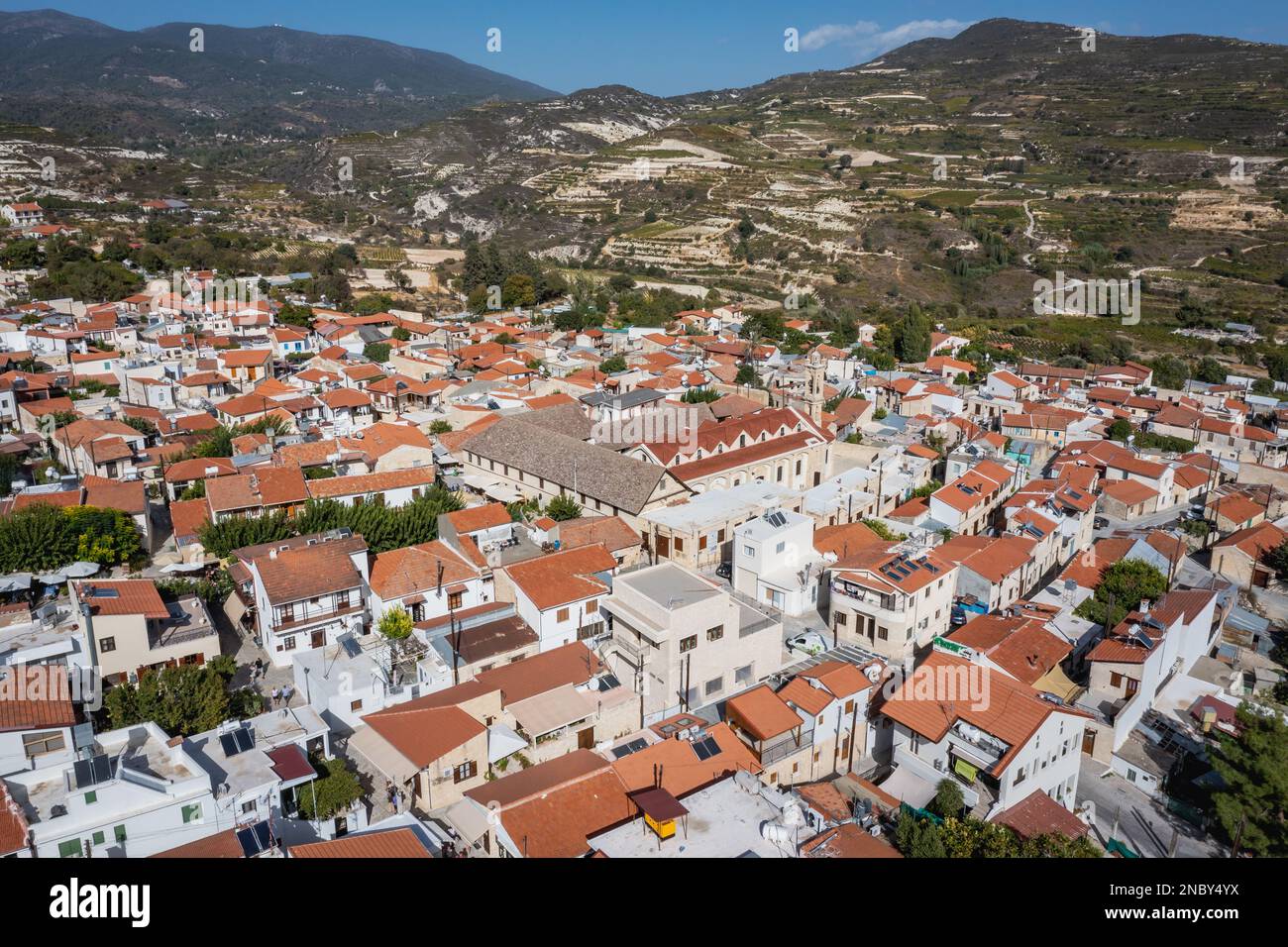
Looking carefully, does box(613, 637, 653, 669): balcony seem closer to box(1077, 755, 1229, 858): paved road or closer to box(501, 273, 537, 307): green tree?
box(1077, 755, 1229, 858): paved road

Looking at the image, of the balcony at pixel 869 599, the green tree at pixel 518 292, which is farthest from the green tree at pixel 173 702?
the green tree at pixel 518 292

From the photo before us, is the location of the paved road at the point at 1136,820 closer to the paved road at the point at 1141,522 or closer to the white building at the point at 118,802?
the paved road at the point at 1141,522

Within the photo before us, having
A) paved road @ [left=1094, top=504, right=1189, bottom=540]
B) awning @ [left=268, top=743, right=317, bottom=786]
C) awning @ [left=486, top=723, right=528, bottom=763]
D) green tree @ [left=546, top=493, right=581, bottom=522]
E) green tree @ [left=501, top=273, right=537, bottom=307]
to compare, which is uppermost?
green tree @ [left=501, top=273, right=537, bottom=307]

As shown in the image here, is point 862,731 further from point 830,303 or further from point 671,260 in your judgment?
point 671,260

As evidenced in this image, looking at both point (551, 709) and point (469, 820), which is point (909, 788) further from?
point (469, 820)

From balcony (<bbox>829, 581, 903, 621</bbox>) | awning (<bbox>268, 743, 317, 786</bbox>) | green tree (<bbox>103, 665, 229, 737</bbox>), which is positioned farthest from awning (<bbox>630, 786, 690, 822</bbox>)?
balcony (<bbox>829, 581, 903, 621</bbox>)

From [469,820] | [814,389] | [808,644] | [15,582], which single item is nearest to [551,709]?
[469,820]

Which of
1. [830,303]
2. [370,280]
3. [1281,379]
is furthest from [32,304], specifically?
[1281,379]
